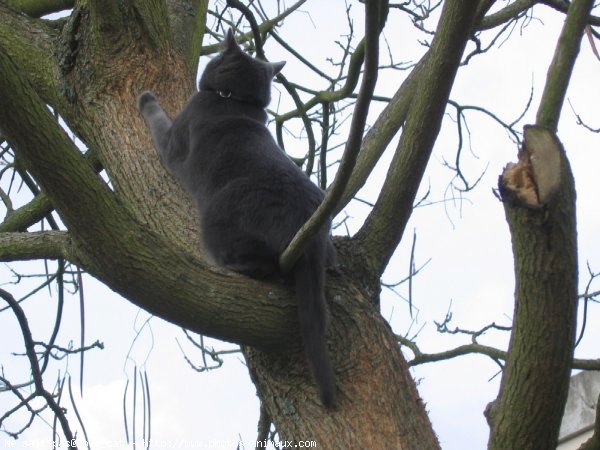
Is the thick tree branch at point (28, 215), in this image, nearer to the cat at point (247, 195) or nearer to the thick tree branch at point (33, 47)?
the thick tree branch at point (33, 47)

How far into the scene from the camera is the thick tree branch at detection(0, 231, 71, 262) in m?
2.72

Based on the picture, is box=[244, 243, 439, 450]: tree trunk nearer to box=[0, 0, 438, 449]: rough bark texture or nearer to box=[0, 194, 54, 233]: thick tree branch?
box=[0, 0, 438, 449]: rough bark texture

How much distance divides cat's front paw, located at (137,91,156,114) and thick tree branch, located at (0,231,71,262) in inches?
27.0

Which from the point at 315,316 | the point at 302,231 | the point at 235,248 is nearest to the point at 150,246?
the point at 302,231

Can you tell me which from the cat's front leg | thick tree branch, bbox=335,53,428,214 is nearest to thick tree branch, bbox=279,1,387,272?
thick tree branch, bbox=335,53,428,214

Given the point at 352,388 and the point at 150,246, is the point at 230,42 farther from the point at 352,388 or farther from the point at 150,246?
the point at 352,388

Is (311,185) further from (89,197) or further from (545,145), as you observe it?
(545,145)

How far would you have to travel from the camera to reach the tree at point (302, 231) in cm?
168

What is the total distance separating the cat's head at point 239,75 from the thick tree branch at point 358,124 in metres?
1.76

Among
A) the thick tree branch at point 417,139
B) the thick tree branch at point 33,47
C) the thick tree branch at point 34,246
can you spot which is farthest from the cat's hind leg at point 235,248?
the thick tree branch at point 33,47

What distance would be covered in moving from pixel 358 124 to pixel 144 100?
5.31 feet

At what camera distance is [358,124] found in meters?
1.80

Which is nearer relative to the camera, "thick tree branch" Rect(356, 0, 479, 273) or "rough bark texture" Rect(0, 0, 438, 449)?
"rough bark texture" Rect(0, 0, 438, 449)

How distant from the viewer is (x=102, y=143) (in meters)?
3.11
